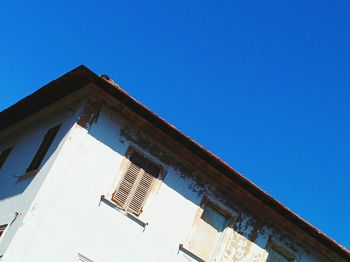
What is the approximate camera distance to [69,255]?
36.6 ft

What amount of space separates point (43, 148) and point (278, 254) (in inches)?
316

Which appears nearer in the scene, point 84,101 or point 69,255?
point 69,255

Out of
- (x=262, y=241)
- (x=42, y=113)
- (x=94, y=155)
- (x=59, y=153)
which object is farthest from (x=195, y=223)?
(x=42, y=113)

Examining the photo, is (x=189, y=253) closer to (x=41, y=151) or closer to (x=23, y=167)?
(x=41, y=151)

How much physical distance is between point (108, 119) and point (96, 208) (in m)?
2.42

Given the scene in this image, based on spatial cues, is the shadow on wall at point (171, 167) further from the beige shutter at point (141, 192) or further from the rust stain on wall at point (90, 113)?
the beige shutter at point (141, 192)

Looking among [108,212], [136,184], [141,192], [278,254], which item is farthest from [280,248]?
[108,212]

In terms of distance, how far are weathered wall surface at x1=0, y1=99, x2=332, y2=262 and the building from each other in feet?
0.08

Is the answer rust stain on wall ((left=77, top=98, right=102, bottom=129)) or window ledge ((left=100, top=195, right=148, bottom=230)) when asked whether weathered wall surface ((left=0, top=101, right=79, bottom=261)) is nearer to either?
rust stain on wall ((left=77, top=98, right=102, bottom=129))

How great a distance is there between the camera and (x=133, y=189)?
12.6 m

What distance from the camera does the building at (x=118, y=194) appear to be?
11.3 metres

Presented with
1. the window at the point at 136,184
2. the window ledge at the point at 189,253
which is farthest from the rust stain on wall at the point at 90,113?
the window ledge at the point at 189,253

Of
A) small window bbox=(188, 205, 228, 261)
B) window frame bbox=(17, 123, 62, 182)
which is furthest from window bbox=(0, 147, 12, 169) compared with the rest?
small window bbox=(188, 205, 228, 261)

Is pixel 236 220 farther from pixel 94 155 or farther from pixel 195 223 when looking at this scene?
pixel 94 155
